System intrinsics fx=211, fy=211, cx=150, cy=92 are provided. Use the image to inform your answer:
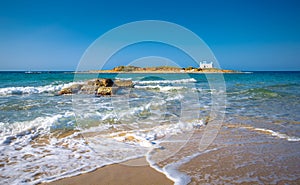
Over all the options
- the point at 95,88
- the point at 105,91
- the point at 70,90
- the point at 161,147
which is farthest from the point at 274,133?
the point at 70,90

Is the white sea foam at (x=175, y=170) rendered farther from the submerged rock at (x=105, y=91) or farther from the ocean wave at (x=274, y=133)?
the submerged rock at (x=105, y=91)

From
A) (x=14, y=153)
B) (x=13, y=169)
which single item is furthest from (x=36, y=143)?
(x=13, y=169)

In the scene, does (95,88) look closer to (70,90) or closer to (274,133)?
(70,90)

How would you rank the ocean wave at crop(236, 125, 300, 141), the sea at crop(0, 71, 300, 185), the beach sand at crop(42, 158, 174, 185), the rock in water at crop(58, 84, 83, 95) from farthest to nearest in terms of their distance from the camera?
1. the rock in water at crop(58, 84, 83, 95)
2. the ocean wave at crop(236, 125, 300, 141)
3. the sea at crop(0, 71, 300, 185)
4. the beach sand at crop(42, 158, 174, 185)

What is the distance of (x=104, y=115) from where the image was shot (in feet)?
22.2

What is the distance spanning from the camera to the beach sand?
2684 mm

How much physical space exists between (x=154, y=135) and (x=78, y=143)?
5.27 feet

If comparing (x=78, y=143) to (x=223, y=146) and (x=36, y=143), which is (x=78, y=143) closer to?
(x=36, y=143)

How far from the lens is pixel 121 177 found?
282 cm

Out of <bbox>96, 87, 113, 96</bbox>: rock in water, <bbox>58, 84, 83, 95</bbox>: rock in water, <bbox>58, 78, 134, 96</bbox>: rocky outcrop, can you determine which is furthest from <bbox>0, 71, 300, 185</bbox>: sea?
<bbox>58, 84, 83, 95</bbox>: rock in water

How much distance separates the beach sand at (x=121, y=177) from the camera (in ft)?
8.80

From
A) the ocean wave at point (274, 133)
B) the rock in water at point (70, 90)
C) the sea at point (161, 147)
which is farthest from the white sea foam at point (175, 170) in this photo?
the rock in water at point (70, 90)

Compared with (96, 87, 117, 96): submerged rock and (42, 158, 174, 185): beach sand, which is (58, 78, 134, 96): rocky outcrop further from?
(42, 158, 174, 185): beach sand

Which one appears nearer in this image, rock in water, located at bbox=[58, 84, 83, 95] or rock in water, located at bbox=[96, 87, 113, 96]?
rock in water, located at bbox=[96, 87, 113, 96]
